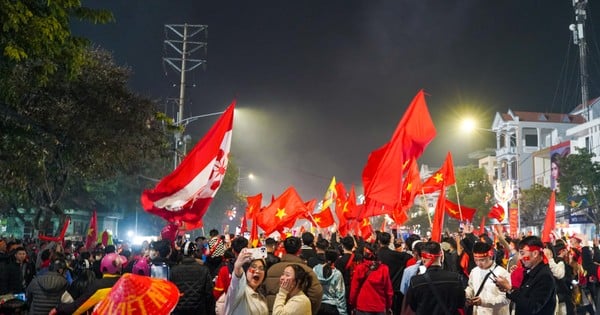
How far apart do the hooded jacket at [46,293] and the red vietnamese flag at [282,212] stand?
425 inches

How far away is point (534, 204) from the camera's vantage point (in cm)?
5512

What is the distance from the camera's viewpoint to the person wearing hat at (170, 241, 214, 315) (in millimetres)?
7488

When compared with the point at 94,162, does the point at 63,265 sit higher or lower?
lower

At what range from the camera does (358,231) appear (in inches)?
793

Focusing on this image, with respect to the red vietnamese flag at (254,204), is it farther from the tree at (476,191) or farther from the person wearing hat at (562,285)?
the tree at (476,191)

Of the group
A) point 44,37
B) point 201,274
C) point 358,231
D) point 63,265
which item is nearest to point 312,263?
point 201,274

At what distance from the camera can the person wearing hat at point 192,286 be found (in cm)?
749

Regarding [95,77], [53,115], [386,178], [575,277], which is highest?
[95,77]

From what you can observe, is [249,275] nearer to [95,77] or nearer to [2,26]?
[2,26]

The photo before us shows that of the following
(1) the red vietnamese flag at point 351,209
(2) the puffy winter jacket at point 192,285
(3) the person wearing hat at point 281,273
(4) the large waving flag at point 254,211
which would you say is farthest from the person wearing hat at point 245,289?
(1) the red vietnamese flag at point 351,209

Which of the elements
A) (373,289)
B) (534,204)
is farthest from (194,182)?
(534,204)

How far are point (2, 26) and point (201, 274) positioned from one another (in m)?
6.20

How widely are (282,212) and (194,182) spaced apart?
8040 mm

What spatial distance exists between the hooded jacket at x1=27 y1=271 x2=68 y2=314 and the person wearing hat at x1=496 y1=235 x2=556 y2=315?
17.9 ft
